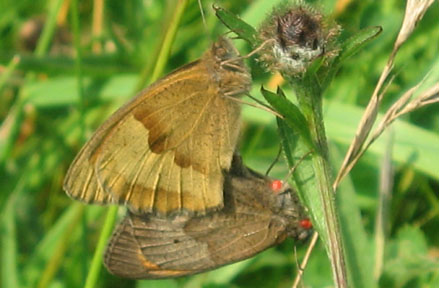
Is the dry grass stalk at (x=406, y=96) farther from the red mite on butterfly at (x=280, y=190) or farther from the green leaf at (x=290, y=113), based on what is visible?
the red mite on butterfly at (x=280, y=190)

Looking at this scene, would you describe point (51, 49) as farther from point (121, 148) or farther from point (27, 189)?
point (121, 148)

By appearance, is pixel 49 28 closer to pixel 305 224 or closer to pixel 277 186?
pixel 277 186

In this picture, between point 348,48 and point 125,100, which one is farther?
point 125,100

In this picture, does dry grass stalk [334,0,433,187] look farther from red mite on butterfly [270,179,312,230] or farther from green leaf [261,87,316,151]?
red mite on butterfly [270,179,312,230]

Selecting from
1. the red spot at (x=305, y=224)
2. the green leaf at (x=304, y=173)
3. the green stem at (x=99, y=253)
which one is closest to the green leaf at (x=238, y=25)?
the green leaf at (x=304, y=173)

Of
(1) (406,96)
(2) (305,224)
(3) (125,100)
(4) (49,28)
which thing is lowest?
(2) (305,224)

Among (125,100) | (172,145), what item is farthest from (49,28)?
(172,145)
